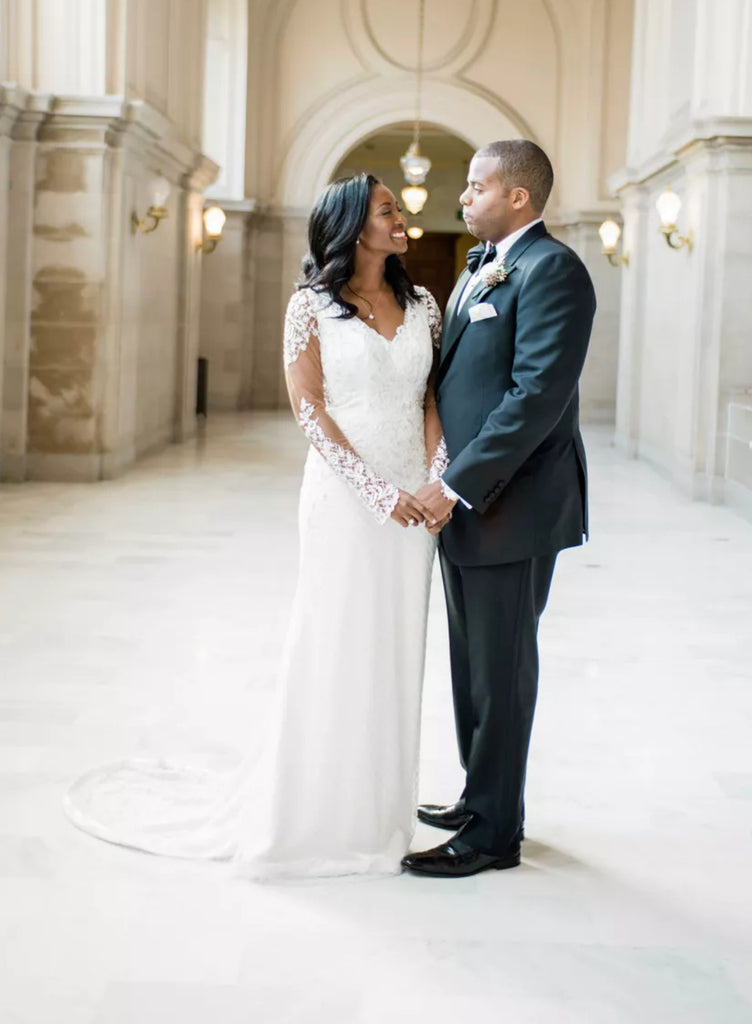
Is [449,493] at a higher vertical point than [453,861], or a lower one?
higher

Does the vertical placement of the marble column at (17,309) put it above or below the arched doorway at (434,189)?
below

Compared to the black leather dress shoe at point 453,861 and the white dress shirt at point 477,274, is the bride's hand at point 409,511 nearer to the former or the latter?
the white dress shirt at point 477,274

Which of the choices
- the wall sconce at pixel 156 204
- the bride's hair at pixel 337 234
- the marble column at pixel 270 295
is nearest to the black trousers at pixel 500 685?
the bride's hair at pixel 337 234

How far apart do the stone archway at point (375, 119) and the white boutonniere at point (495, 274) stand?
72.9 ft

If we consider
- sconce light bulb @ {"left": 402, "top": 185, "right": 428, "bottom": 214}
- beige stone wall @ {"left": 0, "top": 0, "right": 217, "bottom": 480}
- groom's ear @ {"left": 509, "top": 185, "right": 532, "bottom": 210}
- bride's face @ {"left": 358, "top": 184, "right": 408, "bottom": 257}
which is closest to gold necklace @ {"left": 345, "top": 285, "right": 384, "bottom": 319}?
bride's face @ {"left": 358, "top": 184, "right": 408, "bottom": 257}

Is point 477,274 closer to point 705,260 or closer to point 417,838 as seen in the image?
point 417,838

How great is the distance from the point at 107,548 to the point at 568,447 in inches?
255

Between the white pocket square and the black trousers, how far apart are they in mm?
743

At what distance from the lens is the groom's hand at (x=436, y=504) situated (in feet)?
13.8

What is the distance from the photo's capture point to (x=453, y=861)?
434cm

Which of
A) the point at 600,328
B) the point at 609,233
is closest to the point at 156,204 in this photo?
the point at 609,233

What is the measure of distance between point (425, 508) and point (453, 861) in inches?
42.7

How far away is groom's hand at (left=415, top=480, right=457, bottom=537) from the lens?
4.20 meters

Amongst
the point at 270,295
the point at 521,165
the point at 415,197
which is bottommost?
the point at 521,165
